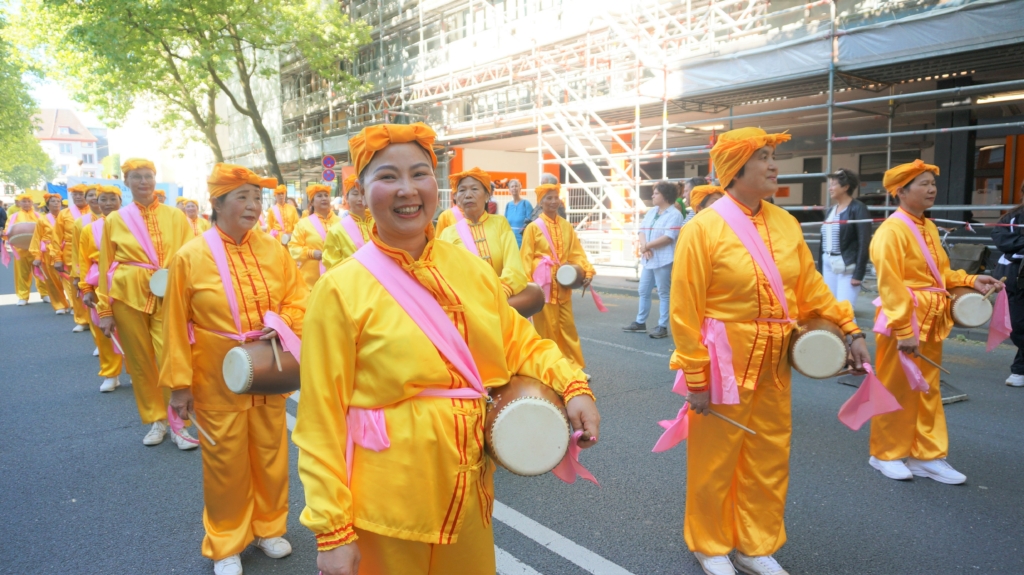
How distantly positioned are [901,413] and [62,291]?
13881 millimetres

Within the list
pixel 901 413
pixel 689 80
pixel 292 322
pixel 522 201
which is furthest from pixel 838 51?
pixel 292 322

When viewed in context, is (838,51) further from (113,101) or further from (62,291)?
(113,101)

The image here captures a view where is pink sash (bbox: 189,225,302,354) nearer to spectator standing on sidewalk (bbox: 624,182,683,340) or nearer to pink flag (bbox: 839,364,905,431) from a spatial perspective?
pink flag (bbox: 839,364,905,431)

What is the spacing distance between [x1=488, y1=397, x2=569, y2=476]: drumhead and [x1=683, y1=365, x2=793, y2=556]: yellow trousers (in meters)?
1.51

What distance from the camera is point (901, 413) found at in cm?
440

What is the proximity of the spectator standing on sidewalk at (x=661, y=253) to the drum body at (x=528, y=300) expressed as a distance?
418 cm

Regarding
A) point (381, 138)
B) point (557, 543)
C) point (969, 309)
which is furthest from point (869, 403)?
point (381, 138)

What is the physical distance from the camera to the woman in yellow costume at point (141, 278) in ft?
17.4

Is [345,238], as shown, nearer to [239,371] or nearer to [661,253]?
[239,371]

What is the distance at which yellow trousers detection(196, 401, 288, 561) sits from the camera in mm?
3371

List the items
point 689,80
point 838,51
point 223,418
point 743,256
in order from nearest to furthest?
1. point 743,256
2. point 223,418
3. point 838,51
4. point 689,80

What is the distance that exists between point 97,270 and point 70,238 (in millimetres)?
5733

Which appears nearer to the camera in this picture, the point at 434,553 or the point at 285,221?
the point at 434,553

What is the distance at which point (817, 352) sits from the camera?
126 inches
